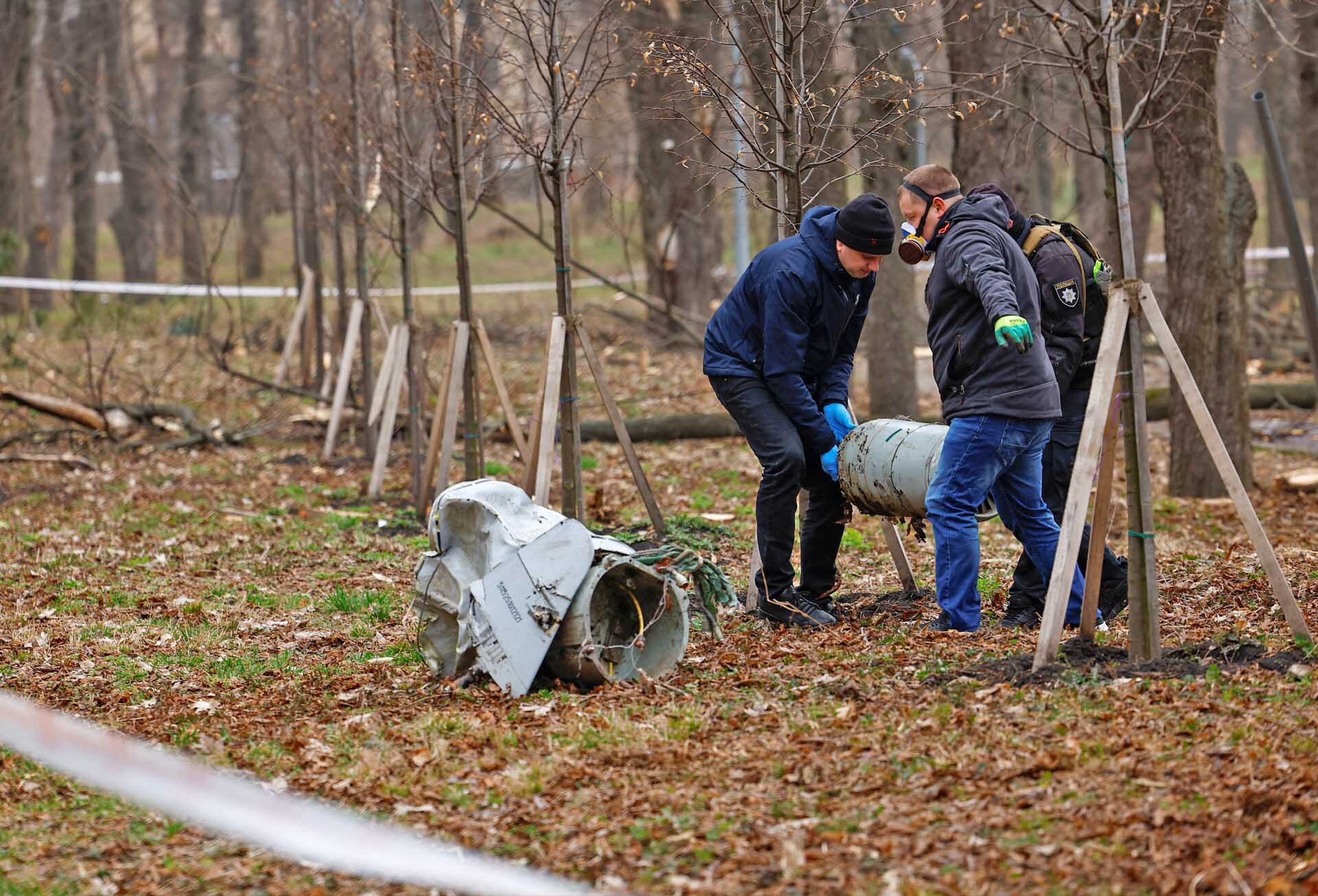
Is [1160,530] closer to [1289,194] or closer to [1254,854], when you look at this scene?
Answer: [1289,194]

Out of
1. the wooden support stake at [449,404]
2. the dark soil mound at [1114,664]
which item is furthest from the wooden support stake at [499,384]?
the dark soil mound at [1114,664]

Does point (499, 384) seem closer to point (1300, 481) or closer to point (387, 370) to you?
point (387, 370)

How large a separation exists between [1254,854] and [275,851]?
2689mm

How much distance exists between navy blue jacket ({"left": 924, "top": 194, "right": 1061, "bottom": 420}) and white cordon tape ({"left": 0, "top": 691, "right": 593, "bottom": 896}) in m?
2.84

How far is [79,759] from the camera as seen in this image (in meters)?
3.18

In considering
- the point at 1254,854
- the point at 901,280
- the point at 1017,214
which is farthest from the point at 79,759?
the point at 901,280

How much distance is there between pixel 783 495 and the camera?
6.09 m

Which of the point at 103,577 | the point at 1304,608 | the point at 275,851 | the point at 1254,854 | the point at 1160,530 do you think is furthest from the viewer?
the point at 1160,530

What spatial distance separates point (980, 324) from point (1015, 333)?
1.80 ft

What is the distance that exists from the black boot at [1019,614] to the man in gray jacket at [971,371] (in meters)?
0.40

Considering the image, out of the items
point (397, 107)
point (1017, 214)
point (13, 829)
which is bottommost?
point (13, 829)

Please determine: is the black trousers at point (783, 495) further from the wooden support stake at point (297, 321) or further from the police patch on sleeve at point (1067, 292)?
the wooden support stake at point (297, 321)

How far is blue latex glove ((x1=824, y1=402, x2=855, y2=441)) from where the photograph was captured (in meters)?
6.27

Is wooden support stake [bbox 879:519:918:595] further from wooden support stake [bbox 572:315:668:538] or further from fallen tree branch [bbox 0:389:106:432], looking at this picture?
fallen tree branch [bbox 0:389:106:432]
